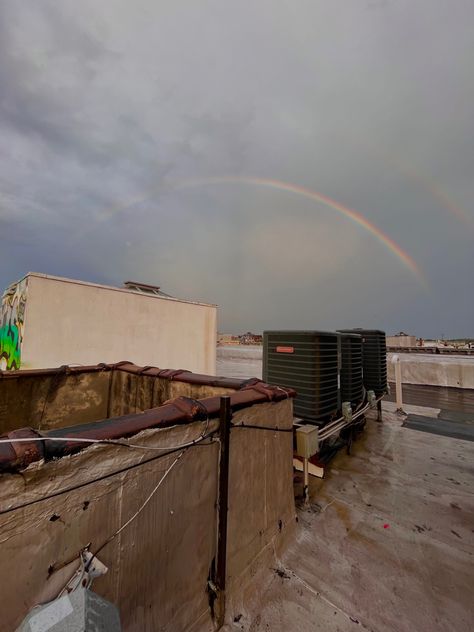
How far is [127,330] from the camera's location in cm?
850

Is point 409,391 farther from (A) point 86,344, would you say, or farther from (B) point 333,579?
(A) point 86,344

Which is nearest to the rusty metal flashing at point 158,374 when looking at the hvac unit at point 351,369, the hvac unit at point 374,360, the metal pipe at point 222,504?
the metal pipe at point 222,504

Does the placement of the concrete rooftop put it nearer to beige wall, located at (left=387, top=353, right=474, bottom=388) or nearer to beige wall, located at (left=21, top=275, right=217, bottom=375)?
beige wall, located at (left=21, top=275, right=217, bottom=375)

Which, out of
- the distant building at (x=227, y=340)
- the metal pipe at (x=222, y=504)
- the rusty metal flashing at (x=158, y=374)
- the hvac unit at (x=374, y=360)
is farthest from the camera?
the distant building at (x=227, y=340)

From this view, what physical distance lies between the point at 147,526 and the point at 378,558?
2365 millimetres

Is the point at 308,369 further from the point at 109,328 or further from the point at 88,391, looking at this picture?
the point at 109,328

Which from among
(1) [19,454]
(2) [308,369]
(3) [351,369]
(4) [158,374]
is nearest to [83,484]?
(1) [19,454]

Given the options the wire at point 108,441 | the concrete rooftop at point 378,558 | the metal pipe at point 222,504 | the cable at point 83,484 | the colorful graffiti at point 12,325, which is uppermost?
the colorful graffiti at point 12,325

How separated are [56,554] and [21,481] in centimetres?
41

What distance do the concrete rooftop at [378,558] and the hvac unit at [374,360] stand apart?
2229 mm

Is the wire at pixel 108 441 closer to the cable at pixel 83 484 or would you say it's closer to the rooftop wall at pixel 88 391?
the cable at pixel 83 484

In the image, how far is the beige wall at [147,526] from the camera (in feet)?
3.71

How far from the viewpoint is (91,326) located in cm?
761

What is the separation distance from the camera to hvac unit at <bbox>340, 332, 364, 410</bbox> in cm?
483
